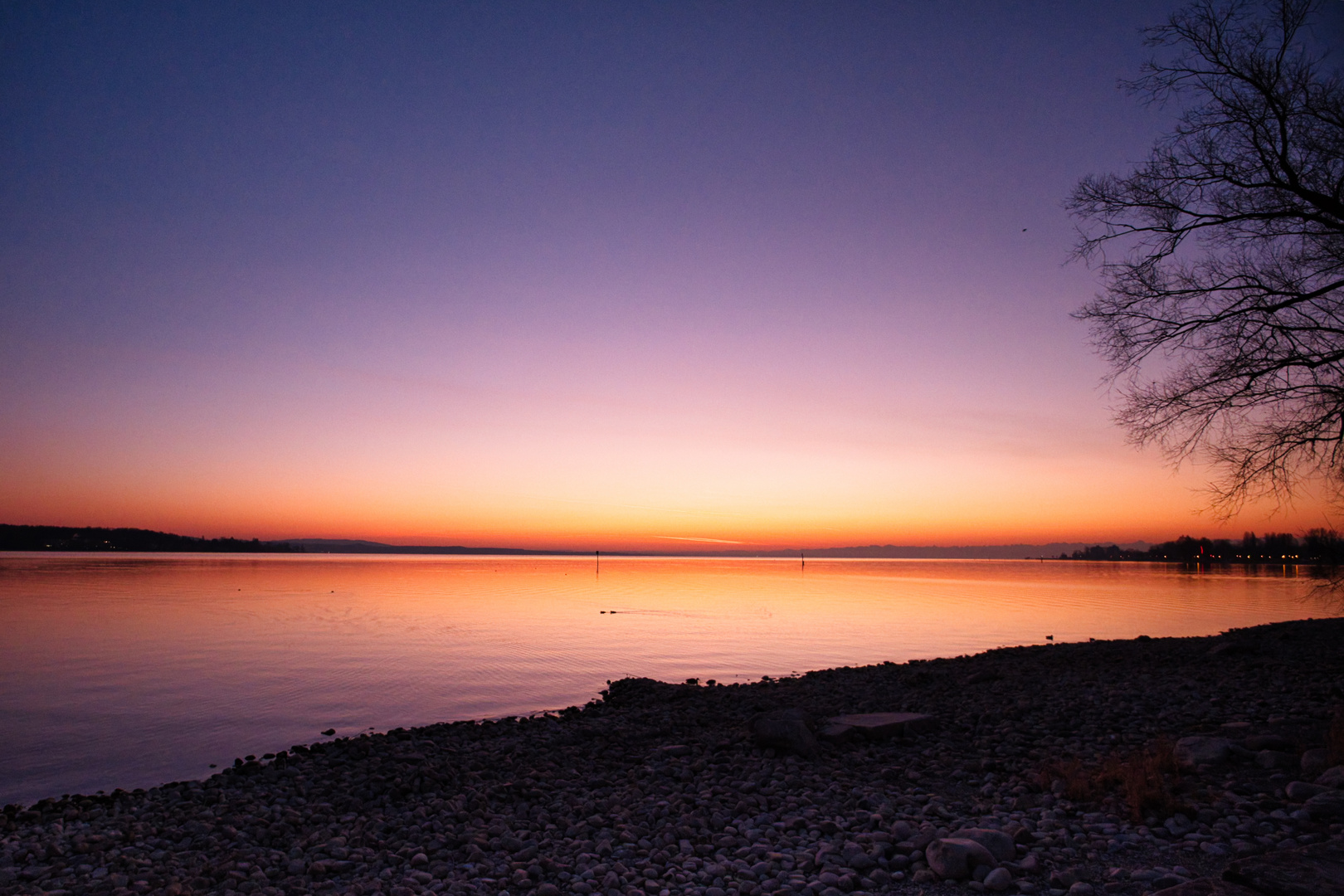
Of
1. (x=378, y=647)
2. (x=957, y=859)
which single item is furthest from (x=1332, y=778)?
(x=378, y=647)

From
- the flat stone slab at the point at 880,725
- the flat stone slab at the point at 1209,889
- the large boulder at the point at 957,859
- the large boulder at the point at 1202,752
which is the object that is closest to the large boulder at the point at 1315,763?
the large boulder at the point at 1202,752

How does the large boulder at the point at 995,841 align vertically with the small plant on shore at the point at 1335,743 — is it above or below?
below

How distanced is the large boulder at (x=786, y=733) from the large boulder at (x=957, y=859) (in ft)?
14.5

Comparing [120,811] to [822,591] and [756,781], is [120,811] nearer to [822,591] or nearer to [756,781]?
[756,781]

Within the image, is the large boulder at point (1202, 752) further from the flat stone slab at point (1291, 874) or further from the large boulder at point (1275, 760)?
the flat stone slab at point (1291, 874)

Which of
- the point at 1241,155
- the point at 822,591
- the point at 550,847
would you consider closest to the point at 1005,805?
the point at 550,847

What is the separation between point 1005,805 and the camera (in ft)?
27.0

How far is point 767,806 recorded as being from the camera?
8.80 m

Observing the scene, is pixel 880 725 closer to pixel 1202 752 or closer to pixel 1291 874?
pixel 1202 752

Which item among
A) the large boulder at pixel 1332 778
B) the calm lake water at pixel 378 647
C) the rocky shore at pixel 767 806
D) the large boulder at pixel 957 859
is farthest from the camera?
the calm lake water at pixel 378 647

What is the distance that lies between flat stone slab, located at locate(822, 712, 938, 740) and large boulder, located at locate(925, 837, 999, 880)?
5.06m

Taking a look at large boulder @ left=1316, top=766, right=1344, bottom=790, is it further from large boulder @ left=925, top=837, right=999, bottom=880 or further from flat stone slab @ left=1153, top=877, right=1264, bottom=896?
large boulder @ left=925, top=837, right=999, bottom=880

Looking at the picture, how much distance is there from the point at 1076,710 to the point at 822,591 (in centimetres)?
5472

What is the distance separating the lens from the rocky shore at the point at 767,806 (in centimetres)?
669
